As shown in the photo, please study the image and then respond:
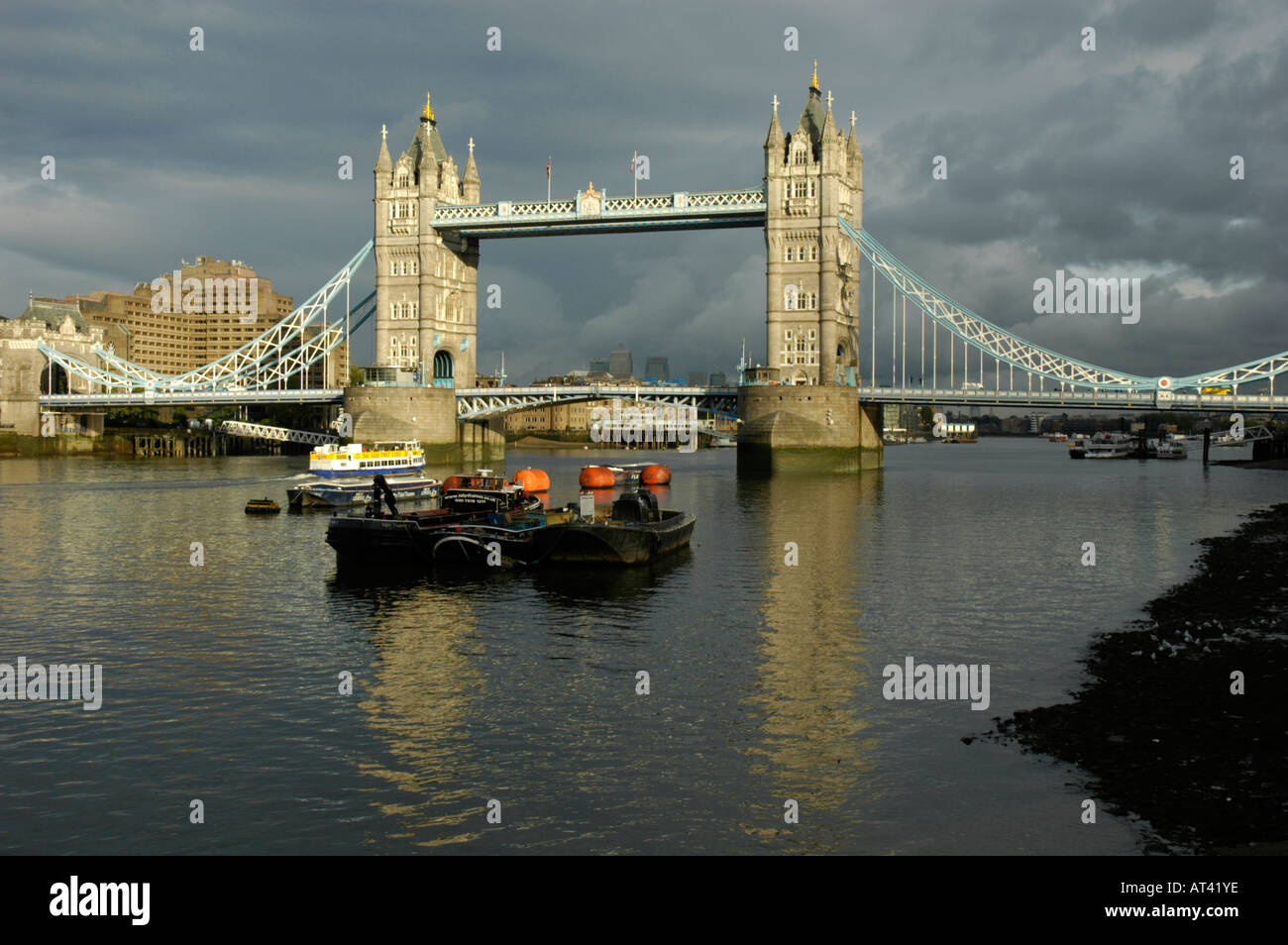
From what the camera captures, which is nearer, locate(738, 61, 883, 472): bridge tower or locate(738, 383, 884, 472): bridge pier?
locate(738, 383, 884, 472): bridge pier

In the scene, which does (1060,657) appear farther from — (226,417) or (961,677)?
(226,417)

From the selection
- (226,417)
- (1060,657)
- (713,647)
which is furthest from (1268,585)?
(226,417)

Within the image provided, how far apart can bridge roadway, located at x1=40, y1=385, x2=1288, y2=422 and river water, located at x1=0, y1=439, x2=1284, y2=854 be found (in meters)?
46.3

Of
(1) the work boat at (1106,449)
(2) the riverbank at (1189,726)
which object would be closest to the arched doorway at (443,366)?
(1) the work boat at (1106,449)

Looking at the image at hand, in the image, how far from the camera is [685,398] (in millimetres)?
101625

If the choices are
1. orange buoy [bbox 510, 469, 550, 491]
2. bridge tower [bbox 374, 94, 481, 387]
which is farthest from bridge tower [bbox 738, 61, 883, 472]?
bridge tower [bbox 374, 94, 481, 387]

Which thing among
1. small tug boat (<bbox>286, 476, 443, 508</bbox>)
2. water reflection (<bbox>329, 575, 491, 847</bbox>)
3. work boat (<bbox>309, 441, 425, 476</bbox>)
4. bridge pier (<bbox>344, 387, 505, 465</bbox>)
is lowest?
water reflection (<bbox>329, 575, 491, 847</bbox>)

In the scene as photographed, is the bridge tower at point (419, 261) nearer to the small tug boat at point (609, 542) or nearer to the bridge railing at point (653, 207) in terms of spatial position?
the bridge railing at point (653, 207)

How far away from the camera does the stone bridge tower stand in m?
94.4

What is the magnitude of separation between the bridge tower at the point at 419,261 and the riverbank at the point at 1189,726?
291 feet

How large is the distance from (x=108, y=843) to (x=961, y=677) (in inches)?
596

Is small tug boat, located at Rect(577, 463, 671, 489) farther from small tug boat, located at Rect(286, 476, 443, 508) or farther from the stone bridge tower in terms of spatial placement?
the stone bridge tower

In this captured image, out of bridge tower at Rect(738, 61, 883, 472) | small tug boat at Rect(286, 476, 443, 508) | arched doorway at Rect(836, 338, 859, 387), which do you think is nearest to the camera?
small tug boat at Rect(286, 476, 443, 508)

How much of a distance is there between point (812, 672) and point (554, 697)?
5.46 meters
